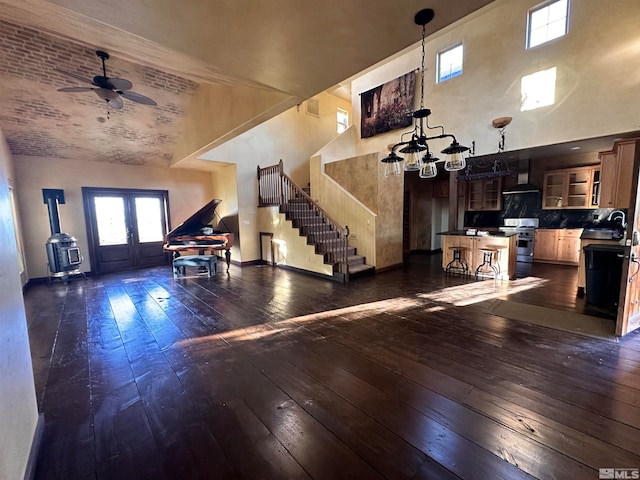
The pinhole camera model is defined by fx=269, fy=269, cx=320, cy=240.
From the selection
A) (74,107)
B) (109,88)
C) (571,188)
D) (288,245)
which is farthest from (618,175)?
(74,107)

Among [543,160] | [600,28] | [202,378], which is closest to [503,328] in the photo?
[202,378]

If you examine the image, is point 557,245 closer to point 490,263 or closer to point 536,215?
point 536,215

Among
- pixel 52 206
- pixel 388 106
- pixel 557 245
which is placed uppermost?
pixel 388 106

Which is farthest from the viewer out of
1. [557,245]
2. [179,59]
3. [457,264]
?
[557,245]

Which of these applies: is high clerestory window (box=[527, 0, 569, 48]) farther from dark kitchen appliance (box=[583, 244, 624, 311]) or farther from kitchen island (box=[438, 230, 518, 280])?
dark kitchen appliance (box=[583, 244, 624, 311])

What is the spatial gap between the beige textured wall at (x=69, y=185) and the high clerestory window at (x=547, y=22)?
9.08m

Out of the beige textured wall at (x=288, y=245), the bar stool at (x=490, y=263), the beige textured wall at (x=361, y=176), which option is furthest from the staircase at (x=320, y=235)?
the bar stool at (x=490, y=263)

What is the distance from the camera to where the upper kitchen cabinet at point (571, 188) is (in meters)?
6.67

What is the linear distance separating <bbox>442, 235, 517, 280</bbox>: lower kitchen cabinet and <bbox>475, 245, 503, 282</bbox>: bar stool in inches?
2.0

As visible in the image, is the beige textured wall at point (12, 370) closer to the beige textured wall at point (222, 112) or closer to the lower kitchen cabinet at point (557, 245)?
the beige textured wall at point (222, 112)

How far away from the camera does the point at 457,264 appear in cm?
627

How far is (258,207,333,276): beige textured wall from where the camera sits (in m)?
6.14

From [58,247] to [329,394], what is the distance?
688 cm

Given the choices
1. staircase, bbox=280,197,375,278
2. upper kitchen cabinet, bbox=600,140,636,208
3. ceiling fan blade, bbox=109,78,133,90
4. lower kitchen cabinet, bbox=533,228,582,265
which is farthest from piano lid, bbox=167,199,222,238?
lower kitchen cabinet, bbox=533,228,582,265
